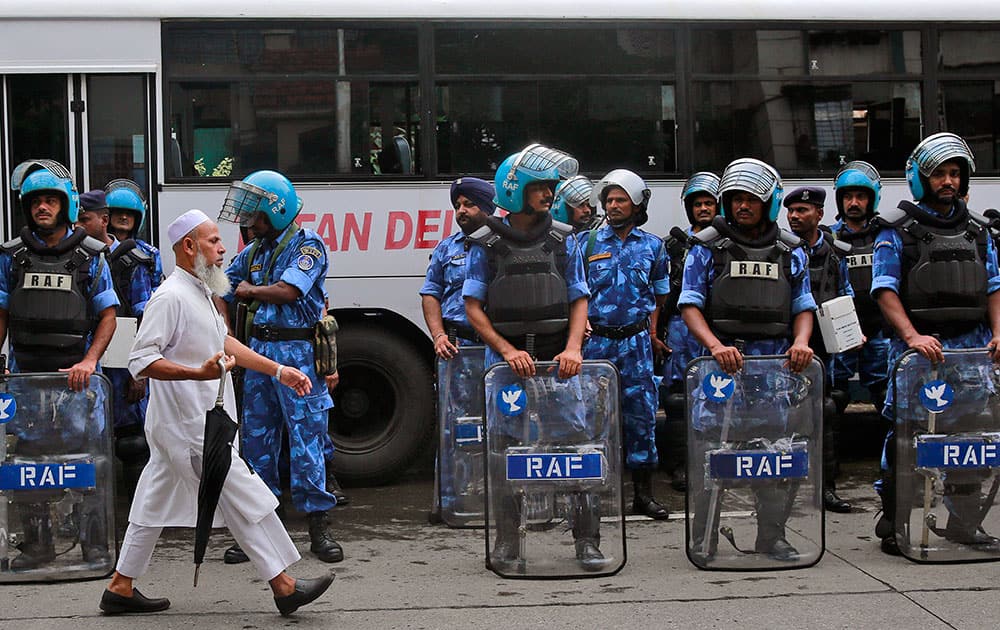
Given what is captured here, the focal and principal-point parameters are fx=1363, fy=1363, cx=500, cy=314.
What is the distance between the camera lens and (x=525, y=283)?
641 cm

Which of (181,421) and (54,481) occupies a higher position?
(181,421)

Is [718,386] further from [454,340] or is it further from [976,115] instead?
[976,115]

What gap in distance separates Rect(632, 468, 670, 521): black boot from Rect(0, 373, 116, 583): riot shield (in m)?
2.96

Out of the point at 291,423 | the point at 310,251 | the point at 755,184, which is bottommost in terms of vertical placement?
Result: the point at 291,423

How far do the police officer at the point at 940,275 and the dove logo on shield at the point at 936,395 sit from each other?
0.64 ft

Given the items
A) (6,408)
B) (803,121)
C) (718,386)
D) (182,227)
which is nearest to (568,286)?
(718,386)

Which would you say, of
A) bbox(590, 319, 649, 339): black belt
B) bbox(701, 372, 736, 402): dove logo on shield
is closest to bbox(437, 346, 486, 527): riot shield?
bbox(590, 319, 649, 339): black belt

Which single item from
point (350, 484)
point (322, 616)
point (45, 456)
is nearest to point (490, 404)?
point (322, 616)

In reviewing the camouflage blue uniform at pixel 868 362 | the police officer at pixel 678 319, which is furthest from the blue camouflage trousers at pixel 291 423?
the camouflage blue uniform at pixel 868 362

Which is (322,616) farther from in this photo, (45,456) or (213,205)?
(213,205)

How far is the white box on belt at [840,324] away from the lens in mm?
7371

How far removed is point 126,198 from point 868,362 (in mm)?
4624

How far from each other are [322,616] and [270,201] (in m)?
2.16

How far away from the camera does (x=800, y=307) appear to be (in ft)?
21.8
